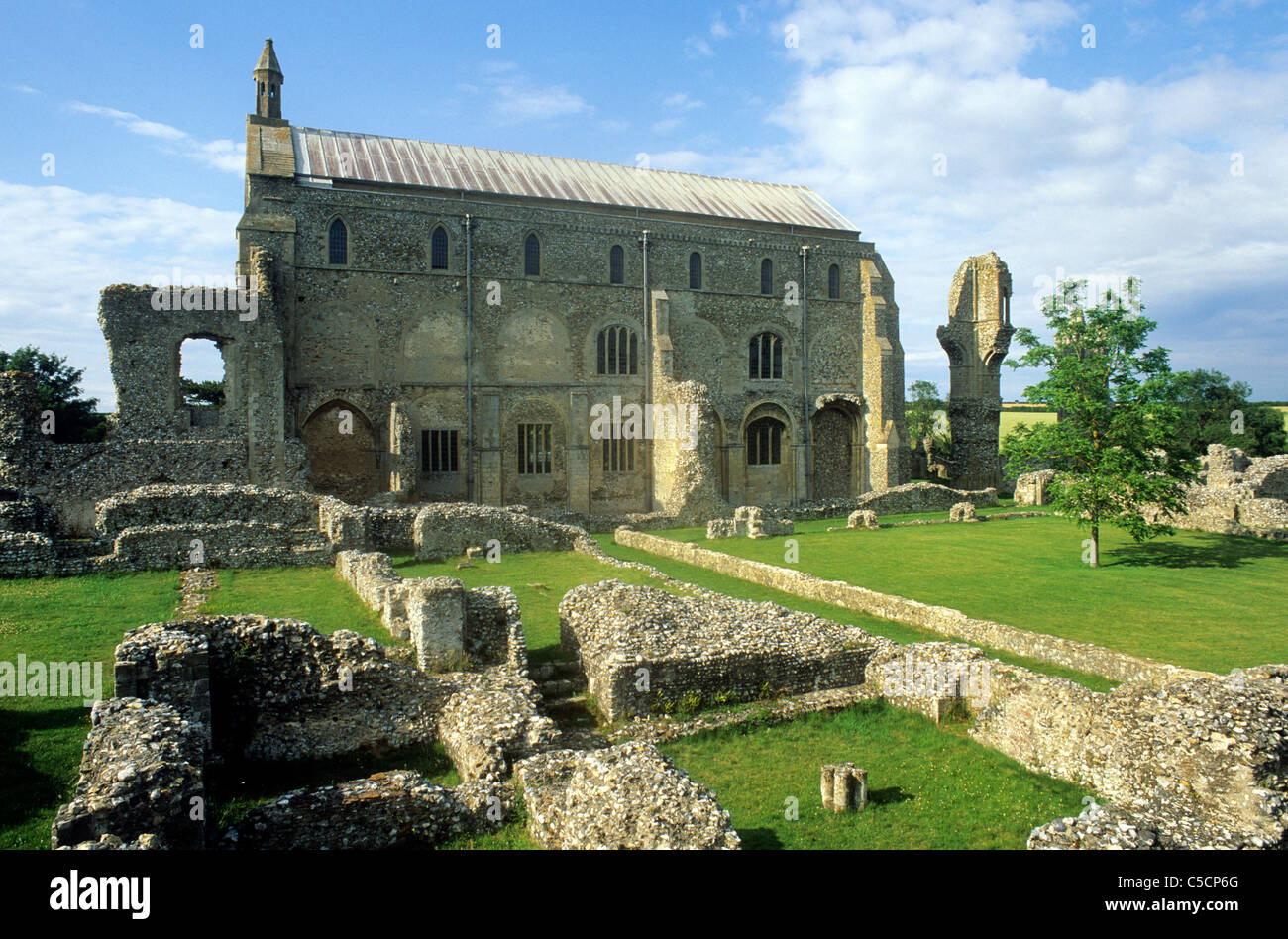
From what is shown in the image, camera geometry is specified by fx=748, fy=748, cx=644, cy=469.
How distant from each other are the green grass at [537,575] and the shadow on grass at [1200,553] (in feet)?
45.5

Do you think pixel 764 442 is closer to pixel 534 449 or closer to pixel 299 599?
pixel 534 449

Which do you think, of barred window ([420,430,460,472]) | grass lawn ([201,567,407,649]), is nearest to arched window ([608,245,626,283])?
barred window ([420,430,460,472])

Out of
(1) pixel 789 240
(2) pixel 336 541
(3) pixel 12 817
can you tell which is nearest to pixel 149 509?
(2) pixel 336 541

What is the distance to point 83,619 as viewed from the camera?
13.3 m

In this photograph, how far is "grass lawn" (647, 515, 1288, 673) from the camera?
1277 cm

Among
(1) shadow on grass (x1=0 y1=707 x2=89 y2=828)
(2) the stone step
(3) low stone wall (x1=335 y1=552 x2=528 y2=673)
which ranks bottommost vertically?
(2) the stone step

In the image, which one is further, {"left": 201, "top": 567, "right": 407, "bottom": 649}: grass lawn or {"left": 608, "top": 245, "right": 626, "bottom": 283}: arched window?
{"left": 608, "top": 245, "right": 626, "bottom": 283}: arched window

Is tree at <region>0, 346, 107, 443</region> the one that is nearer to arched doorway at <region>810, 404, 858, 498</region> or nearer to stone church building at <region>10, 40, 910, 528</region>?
stone church building at <region>10, 40, 910, 528</region>

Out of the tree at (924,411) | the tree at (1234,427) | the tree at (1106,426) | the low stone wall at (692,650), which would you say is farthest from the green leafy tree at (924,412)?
the low stone wall at (692,650)

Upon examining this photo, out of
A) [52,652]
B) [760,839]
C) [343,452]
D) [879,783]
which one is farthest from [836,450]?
Result: [760,839]

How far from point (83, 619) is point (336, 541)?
269 inches

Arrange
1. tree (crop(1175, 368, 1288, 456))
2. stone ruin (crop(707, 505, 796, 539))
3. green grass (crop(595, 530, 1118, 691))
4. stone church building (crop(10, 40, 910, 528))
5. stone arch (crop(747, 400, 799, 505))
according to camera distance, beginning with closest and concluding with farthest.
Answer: green grass (crop(595, 530, 1118, 691)), stone church building (crop(10, 40, 910, 528)), stone ruin (crop(707, 505, 796, 539)), stone arch (crop(747, 400, 799, 505)), tree (crop(1175, 368, 1288, 456))

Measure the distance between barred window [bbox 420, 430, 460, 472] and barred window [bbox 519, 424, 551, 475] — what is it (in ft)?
10.1
